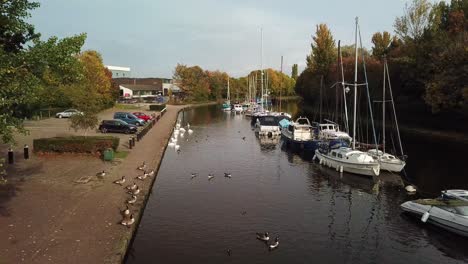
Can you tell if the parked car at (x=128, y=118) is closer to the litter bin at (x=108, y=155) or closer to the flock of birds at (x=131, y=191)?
the litter bin at (x=108, y=155)

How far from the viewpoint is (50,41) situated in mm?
17281

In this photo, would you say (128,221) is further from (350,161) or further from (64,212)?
(350,161)

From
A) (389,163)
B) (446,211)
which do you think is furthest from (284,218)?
(389,163)

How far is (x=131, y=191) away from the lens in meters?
25.3

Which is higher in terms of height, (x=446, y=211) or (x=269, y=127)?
(x=269, y=127)

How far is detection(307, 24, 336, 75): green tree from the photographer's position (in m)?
112

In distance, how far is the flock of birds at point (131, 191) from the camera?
20128 mm

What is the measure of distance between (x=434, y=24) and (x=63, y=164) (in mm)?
65194

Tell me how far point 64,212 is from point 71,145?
15224mm

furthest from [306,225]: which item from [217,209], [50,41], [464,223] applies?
[50,41]

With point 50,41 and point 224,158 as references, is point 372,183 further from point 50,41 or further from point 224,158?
point 50,41

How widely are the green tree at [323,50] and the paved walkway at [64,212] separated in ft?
282

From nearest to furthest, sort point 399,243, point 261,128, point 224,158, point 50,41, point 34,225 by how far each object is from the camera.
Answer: point 50,41 → point 34,225 → point 399,243 → point 224,158 → point 261,128

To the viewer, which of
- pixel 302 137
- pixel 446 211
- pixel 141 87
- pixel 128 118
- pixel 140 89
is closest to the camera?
pixel 446 211
